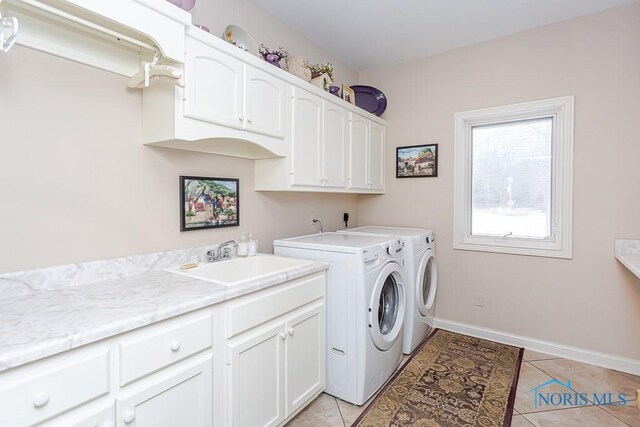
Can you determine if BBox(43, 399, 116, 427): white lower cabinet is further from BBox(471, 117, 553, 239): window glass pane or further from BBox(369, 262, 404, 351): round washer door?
BBox(471, 117, 553, 239): window glass pane

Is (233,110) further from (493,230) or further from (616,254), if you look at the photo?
(616,254)

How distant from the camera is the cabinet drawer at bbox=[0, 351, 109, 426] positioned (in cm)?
83

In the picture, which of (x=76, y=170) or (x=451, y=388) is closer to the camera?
(x=76, y=170)

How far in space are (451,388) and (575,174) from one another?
1.88 meters

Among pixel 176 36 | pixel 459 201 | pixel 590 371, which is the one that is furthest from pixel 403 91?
pixel 590 371

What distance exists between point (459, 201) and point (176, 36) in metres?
2.61

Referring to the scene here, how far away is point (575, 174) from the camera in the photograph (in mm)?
2547

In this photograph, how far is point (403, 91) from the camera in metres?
3.35

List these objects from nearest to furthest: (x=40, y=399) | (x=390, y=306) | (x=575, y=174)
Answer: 1. (x=40, y=399)
2. (x=390, y=306)
3. (x=575, y=174)

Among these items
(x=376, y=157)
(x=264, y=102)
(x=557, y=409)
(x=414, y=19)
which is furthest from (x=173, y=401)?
(x=414, y=19)

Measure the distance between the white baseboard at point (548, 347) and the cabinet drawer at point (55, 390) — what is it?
2.91 metres

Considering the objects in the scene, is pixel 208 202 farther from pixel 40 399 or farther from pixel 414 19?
pixel 414 19

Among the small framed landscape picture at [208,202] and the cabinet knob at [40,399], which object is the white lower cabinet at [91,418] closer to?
the cabinet knob at [40,399]

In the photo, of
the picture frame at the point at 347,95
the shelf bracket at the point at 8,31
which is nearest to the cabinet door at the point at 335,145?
the picture frame at the point at 347,95
